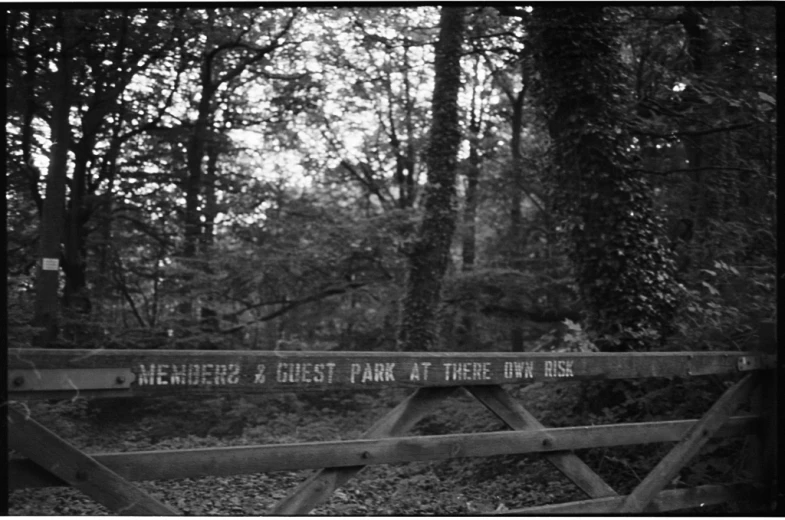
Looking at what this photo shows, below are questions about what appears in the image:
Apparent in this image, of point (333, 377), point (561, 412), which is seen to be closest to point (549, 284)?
point (561, 412)

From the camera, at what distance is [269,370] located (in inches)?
139

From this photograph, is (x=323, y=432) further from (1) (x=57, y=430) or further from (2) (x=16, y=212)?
(2) (x=16, y=212)

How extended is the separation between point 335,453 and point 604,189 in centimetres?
516

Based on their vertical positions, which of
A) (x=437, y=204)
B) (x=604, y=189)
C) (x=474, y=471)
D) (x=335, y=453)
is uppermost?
(x=437, y=204)

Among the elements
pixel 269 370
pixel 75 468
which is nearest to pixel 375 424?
pixel 269 370

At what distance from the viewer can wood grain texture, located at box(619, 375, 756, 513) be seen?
4.75 m

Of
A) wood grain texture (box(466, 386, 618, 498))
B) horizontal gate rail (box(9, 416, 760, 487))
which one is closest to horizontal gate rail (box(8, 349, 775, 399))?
wood grain texture (box(466, 386, 618, 498))

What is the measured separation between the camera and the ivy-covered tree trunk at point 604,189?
7.68 metres

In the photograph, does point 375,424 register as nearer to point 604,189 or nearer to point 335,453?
point 335,453

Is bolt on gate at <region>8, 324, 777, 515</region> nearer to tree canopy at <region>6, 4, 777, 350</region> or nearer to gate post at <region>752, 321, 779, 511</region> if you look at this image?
gate post at <region>752, 321, 779, 511</region>

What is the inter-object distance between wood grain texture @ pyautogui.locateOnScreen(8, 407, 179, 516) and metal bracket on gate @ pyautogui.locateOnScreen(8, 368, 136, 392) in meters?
0.12

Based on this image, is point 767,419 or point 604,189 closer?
point 767,419

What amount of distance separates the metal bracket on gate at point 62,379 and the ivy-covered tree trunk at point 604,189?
5625 millimetres

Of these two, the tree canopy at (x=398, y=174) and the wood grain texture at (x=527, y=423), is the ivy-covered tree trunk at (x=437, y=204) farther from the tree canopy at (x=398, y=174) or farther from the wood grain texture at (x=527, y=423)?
the wood grain texture at (x=527, y=423)
